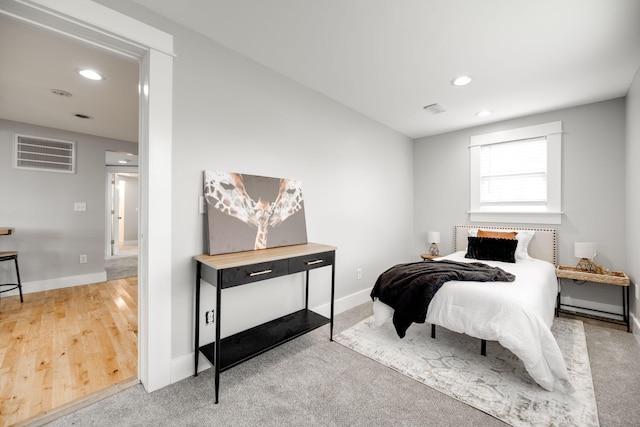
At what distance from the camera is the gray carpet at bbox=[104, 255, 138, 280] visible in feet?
16.1

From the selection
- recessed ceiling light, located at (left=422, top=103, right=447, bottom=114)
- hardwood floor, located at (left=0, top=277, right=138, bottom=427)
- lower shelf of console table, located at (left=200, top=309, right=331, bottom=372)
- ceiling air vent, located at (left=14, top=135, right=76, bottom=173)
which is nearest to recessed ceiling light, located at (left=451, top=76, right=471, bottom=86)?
recessed ceiling light, located at (left=422, top=103, right=447, bottom=114)

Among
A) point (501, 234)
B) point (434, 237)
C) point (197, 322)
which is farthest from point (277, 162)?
point (501, 234)

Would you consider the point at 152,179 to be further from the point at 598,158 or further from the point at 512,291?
the point at 598,158

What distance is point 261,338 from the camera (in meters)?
2.19

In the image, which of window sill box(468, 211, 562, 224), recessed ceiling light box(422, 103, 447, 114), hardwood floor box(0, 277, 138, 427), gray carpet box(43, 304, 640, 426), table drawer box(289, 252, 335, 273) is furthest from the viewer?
window sill box(468, 211, 562, 224)

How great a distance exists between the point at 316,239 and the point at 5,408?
7.90 feet

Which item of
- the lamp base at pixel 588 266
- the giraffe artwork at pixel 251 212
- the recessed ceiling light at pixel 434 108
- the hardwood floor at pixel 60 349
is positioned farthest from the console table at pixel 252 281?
the lamp base at pixel 588 266

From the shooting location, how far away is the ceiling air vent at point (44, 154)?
3.81 meters

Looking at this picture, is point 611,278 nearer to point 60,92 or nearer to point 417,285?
point 417,285

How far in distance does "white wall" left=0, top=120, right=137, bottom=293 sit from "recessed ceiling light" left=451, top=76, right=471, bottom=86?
16.6 ft

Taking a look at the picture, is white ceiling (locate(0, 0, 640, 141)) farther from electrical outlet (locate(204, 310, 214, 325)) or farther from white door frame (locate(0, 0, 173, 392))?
electrical outlet (locate(204, 310, 214, 325))

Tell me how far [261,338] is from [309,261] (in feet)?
2.32

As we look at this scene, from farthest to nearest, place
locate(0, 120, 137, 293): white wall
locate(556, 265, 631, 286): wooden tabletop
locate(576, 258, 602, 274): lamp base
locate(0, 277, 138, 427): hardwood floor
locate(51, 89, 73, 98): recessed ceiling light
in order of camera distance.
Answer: locate(0, 120, 137, 293): white wall, locate(576, 258, 602, 274): lamp base, locate(51, 89, 73, 98): recessed ceiling light, locate(556, 265, 631, 286): wooden tabletop, locate(0, 277, 138, 427): hardwood floor

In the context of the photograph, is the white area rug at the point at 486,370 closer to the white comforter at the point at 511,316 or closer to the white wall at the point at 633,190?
the white comforter at the point at 511,316
